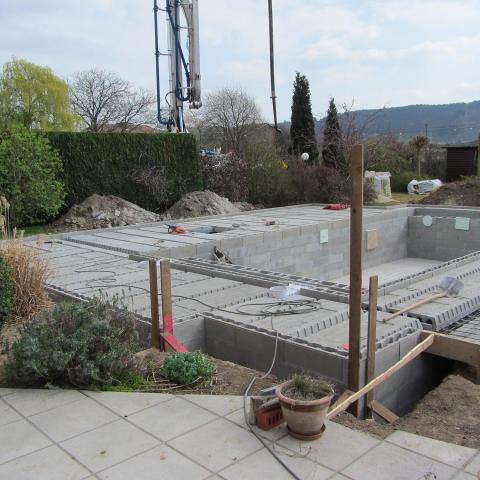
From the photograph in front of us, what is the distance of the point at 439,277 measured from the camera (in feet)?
20.9

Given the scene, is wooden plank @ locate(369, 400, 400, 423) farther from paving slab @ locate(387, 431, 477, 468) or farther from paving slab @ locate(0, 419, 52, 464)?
paving slab @ locate(0, 419, 52, 464)

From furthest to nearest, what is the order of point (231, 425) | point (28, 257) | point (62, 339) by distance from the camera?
1. point (28, 257)
2. point (62, 339)
3. point (231, 425)

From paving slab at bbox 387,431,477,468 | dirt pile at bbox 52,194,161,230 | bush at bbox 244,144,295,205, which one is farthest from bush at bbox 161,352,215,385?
bush at bbox 244,144,295,205

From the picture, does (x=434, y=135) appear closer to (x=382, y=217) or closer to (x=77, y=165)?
(x=382, y=217)

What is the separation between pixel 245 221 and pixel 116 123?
20.4 metres

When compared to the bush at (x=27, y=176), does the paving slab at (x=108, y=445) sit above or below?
below

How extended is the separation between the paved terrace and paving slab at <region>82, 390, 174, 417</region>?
10mm

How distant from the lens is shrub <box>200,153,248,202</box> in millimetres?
14523

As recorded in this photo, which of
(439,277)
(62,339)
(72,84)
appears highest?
(72,84)

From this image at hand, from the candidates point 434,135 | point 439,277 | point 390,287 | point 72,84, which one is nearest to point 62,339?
point 390,287

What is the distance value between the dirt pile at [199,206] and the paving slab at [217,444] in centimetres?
985

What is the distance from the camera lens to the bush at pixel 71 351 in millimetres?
3023

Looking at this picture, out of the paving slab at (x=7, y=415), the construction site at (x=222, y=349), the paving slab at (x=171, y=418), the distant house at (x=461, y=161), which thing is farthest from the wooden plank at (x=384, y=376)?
the distant house at (x=461, y=161)

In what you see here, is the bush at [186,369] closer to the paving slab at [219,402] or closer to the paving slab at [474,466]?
the paving slab at [219,402]
